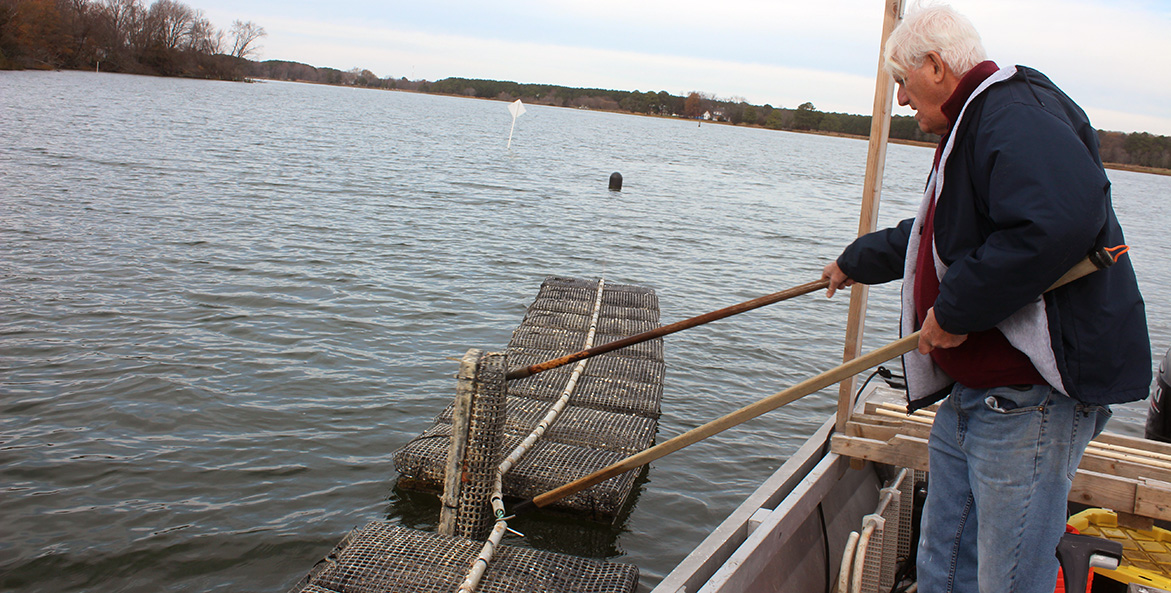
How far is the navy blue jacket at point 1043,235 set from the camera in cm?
206

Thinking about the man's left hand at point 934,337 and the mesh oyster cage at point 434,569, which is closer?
the man's left hand at point 934,337

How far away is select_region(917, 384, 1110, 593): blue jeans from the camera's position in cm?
234

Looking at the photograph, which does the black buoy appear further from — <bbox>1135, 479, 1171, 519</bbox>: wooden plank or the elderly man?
the elderly man

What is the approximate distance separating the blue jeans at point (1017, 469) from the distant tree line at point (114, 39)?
3388 inches

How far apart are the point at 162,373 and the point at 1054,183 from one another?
808 centimetres

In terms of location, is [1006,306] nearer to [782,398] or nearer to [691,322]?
[782,398]

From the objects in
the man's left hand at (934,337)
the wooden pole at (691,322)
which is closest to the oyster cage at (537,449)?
the wooden pole at (691,322)

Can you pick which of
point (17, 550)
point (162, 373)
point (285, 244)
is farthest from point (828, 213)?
point (17, 550)

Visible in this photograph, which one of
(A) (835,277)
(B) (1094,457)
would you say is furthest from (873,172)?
(B) (1094,457)

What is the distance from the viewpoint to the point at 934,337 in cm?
244

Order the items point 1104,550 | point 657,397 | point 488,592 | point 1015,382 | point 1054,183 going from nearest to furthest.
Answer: point 1054,183, point 1015,382, point 1104,550, point 488,592, point 657,397

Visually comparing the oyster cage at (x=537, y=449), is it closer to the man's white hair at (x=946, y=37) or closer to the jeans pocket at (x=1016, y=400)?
the jeans pocket at (x=1016, y=400)

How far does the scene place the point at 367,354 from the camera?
913cm

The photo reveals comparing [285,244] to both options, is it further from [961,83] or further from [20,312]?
[961,83]
